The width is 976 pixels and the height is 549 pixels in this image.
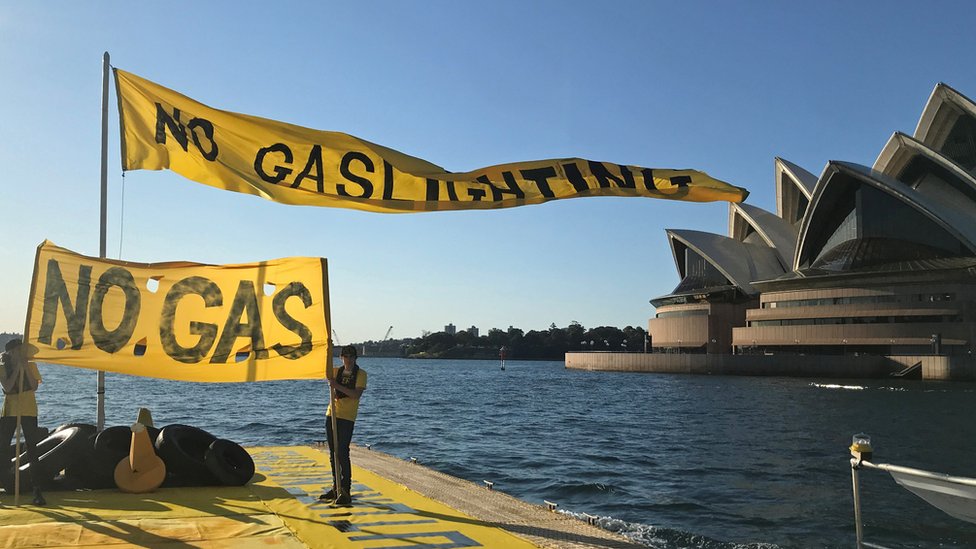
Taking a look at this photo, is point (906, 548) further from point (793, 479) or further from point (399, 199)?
point (399, 199)

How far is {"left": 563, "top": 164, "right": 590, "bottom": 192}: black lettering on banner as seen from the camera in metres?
7.09

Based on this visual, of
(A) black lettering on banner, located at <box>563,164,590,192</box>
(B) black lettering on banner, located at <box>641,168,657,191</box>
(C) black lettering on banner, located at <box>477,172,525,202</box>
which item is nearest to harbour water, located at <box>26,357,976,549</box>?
(B) black lettering on banner, located at <box>641,168,657,191</box>

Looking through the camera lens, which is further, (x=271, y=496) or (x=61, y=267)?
(x=271, y=496)

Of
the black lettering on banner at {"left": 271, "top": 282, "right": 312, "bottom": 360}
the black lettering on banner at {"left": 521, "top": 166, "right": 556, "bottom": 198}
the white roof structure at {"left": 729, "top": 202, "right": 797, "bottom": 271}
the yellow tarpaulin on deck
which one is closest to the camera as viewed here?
the yellow tarpaulin on deck

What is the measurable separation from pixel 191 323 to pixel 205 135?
1679 millimetres

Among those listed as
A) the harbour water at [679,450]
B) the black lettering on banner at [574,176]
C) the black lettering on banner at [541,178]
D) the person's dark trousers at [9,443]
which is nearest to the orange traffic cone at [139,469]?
the person's dark trousers at [9,443]

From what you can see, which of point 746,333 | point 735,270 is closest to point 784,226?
point 735,270

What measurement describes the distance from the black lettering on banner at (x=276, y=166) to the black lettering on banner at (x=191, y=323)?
113cm

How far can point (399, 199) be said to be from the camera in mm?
6691

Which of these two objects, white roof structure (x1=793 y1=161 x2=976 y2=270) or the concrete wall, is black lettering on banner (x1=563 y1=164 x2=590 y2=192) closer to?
the concrete wall

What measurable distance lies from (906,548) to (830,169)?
64.5 metres

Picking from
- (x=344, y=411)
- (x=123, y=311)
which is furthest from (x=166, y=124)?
(x=344, y=411)

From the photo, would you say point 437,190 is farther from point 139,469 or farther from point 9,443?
point 9,443

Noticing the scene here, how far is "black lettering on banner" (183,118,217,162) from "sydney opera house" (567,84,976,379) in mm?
64558
